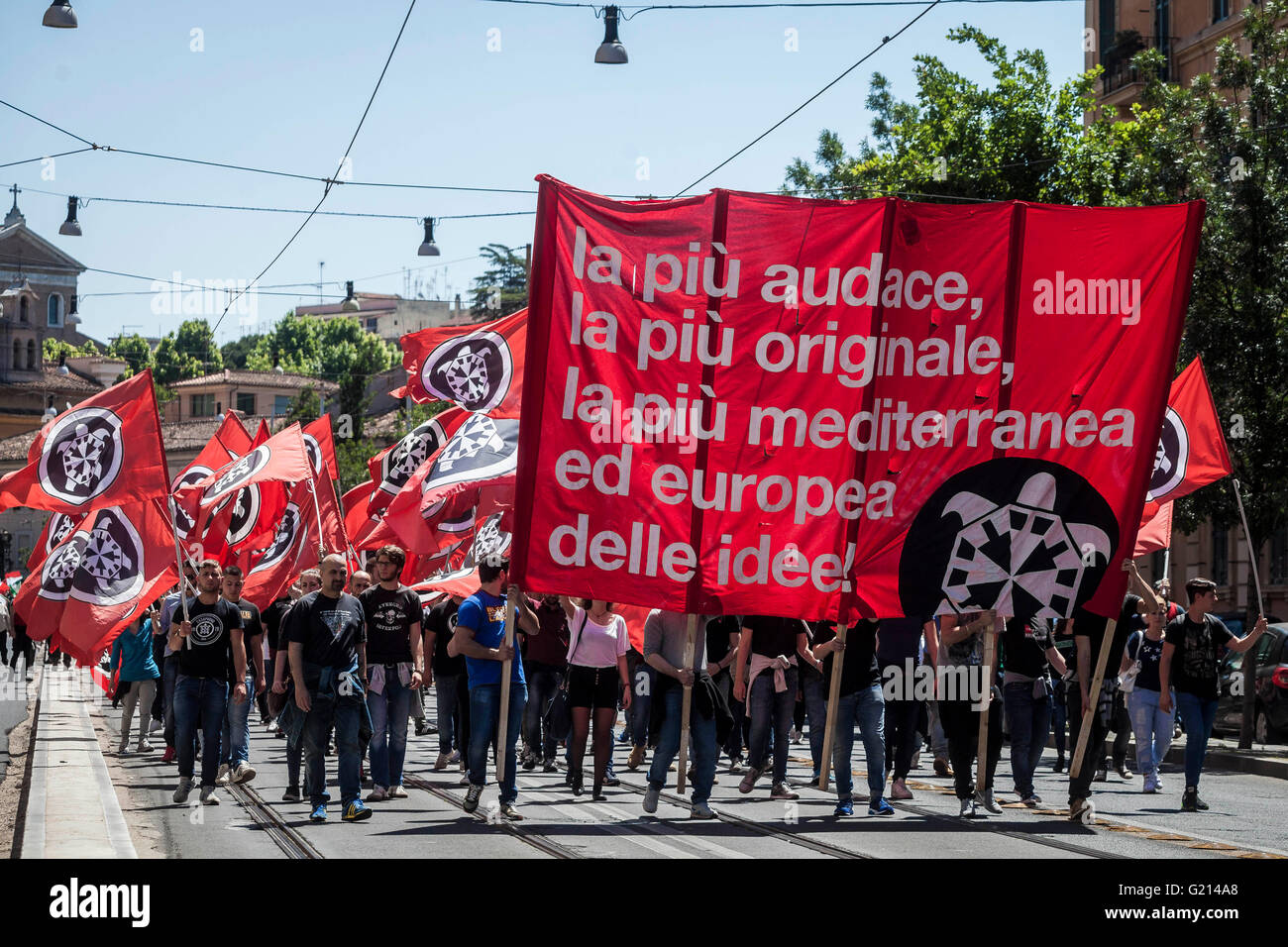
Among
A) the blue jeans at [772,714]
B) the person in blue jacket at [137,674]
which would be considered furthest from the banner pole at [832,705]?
the person in blue jacket at [137,674]

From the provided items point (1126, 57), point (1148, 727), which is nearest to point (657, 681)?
point (1148, 727)

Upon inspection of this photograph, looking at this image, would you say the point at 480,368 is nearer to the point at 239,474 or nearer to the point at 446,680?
the point at 239,474

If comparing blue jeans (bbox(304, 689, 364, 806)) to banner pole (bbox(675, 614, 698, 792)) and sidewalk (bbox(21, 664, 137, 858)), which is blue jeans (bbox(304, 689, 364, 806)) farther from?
banner pole (bbox(675, 614, 698, 792))

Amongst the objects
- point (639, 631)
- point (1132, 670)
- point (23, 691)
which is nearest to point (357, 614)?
point (639, 631)

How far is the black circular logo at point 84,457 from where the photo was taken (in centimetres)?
1478

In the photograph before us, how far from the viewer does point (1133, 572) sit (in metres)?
11.5

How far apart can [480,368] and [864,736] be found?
7718 mm

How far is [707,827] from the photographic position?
38.1ft

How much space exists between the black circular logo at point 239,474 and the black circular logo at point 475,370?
2005mm

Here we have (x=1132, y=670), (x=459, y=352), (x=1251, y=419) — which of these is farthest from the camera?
(x=1251, y=419)

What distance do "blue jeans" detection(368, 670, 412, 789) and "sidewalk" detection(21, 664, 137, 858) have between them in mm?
1797

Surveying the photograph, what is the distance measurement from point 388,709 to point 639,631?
11.8 ft

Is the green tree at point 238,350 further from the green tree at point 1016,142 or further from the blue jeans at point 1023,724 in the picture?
the blue jeans at point 1023,724
